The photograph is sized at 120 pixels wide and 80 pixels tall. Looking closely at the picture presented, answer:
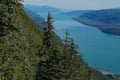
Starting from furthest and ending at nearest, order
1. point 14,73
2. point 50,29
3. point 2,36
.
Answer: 1. point 50,29
2. point 2,36
3. point 14,73

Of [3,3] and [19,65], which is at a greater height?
[3,3]

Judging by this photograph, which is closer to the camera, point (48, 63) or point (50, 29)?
point (48, 63)

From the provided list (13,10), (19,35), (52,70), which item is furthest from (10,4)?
(52,70)

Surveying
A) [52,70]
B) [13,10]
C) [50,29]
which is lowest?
[52,70]

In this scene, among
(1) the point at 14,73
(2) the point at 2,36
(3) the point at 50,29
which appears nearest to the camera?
(1) the point at 14,73

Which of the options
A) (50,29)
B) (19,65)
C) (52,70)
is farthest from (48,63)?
(50,29)

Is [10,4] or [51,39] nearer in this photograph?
[10,4]

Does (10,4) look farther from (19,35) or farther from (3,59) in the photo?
(3,59)

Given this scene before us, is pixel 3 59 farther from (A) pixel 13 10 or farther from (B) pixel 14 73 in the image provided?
(A) pixel 13 10

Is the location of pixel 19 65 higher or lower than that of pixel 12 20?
lower
